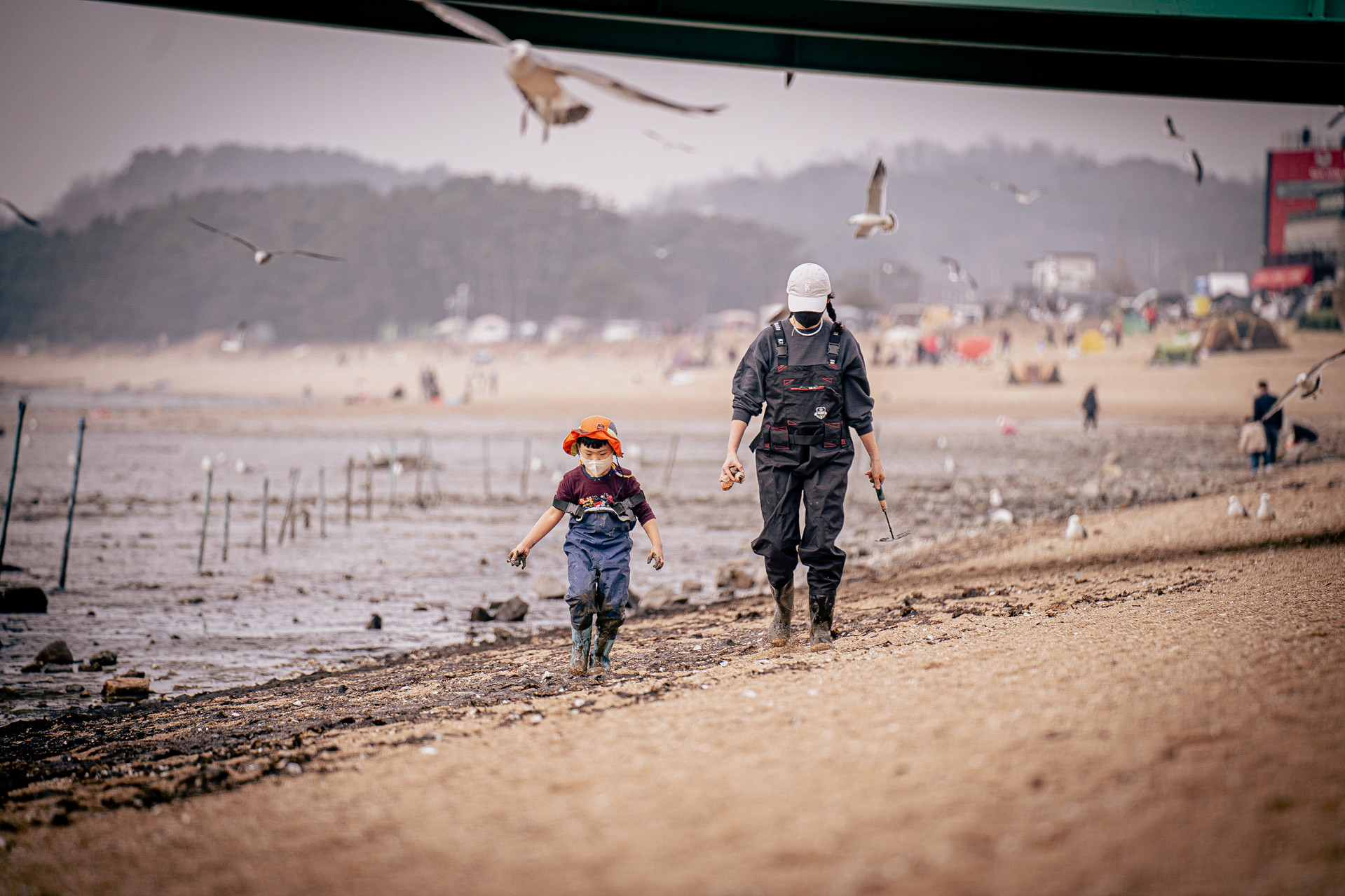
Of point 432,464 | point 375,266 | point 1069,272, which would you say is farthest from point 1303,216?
point 375,266

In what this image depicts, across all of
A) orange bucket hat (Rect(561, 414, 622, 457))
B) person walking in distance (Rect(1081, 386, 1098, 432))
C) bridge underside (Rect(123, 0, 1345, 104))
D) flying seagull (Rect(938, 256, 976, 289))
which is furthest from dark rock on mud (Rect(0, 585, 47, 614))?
person walking in distance (Rect(1081, 386, 1098, 432))

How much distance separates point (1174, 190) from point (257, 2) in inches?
7614

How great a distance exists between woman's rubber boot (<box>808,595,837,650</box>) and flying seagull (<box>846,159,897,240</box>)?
4.05 metres

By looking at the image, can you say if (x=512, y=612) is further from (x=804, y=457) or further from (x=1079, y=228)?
(x=1079, y=228)

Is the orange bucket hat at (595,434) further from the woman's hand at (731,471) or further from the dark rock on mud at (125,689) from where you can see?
the dark rock on mud at (125,689)

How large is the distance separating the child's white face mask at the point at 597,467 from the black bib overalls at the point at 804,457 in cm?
88

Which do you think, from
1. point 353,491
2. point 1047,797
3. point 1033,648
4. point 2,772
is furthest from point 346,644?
point 353,491

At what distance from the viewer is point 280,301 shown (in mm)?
91625

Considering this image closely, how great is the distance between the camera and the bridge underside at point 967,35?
805cm

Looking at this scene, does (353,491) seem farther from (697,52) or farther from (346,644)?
(697,52)

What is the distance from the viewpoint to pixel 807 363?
5809mm

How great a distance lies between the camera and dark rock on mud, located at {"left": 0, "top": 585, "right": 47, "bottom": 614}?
1005cm

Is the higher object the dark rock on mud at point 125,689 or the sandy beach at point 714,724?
the sandy beach at point 714,724

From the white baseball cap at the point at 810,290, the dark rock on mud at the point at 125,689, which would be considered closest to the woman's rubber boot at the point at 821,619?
the white baseball cap at the point at 810,290
